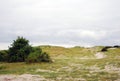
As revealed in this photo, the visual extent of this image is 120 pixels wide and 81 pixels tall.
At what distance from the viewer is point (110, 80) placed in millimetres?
30828

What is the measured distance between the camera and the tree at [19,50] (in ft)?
201

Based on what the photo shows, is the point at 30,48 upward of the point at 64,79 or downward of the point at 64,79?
upward

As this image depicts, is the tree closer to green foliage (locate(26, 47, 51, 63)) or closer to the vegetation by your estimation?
the vegetation

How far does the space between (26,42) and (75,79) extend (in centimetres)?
3367

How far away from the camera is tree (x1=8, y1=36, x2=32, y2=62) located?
61.4 meters

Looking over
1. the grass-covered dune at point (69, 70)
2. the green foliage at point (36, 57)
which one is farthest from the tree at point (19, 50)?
the grass-covered dune at point (69, 70)

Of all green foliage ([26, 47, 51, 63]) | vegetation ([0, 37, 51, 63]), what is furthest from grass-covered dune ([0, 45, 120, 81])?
vegetation ([0, 37, 51, 63])

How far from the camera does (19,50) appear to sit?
201 feet

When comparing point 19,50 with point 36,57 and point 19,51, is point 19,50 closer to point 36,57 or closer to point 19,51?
Answer: point 19,51

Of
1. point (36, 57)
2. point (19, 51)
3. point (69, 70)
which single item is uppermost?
point (19, 51)

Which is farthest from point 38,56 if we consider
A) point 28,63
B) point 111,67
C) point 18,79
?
point 18,79

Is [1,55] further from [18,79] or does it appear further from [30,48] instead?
[18,79]

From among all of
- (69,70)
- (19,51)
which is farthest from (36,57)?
(69,70)

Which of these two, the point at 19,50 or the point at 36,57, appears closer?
the point at 36,57
